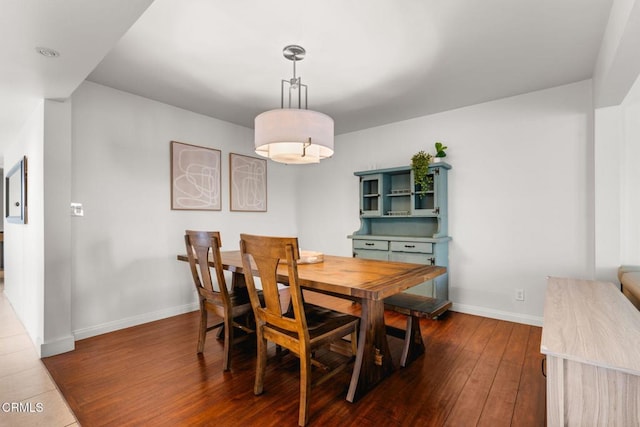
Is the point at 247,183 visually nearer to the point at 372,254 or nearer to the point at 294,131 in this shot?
the point at 372,254

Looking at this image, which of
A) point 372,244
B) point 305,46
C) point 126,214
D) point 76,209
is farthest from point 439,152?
point 76,209

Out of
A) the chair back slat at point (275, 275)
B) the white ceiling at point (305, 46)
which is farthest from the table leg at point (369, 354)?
the white ceiling at point (305, 46)

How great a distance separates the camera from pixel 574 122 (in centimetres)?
300

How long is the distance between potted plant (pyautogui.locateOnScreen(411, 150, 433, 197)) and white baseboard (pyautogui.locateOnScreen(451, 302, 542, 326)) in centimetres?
147

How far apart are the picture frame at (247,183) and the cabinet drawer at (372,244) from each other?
1508 mm

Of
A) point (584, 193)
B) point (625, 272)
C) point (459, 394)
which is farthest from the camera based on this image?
point (584, 193)

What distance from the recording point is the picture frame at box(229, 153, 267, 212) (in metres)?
4.19

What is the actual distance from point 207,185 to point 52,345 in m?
2.11

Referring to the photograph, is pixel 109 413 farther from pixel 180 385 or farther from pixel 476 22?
pixel 476 22

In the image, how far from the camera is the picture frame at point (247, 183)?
4186 mm

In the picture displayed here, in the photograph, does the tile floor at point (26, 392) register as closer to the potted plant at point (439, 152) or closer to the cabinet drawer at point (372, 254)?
the cabinet drawer at point (372, 254)

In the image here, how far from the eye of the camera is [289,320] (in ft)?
5.85

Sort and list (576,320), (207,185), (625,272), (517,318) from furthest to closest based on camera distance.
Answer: (207,185) < (517,318) < (625,272) < (576,320)

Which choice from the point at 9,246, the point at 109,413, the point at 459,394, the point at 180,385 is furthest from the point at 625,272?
the point at 9,246
